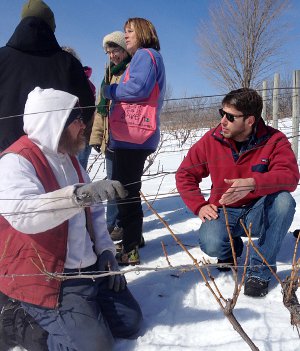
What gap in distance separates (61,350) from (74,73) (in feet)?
4.68

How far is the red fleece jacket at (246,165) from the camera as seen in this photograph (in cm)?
203

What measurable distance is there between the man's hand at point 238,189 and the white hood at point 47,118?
90cm

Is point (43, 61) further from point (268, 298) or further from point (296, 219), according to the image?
point (296, 219)

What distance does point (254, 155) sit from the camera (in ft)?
7.11

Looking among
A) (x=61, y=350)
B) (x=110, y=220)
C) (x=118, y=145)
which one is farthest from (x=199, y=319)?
(x=110, y=220)

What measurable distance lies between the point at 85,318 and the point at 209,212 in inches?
37.1

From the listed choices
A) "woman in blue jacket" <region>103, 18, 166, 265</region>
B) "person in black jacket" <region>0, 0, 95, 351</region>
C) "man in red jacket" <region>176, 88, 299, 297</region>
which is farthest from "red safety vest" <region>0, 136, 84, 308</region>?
"man in red jacket" <region>176, 88, 299, 297</region>

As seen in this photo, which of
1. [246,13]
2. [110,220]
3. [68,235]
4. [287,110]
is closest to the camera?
[68,235]

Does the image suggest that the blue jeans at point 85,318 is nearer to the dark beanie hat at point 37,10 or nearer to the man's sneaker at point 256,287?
the man's sneaker at point 256,287

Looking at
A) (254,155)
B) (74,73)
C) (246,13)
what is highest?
(246,13)

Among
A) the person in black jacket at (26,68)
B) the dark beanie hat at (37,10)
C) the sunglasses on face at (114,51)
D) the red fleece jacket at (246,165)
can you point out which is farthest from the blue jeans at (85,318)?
the sunglasses on face at (114,51)

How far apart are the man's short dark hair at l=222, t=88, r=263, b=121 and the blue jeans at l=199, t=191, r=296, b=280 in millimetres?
497

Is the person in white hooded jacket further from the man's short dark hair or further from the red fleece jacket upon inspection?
the man's short dark hair

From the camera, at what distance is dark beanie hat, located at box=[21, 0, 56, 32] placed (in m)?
2.06
